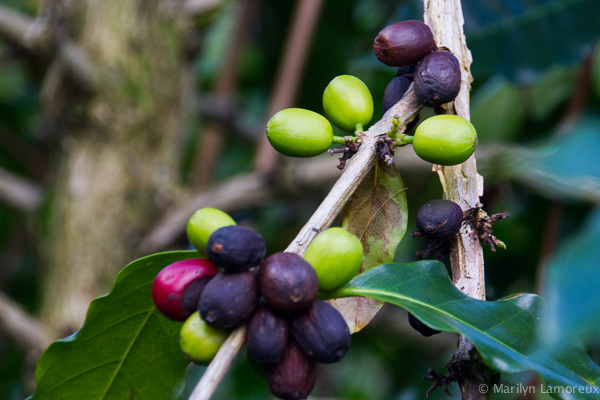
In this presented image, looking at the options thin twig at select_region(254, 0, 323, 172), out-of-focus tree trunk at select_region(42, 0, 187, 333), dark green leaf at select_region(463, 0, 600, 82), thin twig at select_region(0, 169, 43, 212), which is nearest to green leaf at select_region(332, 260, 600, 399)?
dark green leaf at select_region(463, 0, 600, 82)

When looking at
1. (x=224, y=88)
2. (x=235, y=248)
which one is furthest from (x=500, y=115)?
(x=235, y=248)

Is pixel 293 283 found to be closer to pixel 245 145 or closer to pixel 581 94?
pixel 581 94

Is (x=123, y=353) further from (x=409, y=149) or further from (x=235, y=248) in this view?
(x=409, y=149)

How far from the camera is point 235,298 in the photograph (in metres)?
0.58

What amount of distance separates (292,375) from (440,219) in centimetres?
26

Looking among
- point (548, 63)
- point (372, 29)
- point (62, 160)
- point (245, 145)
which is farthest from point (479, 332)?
point (245, 145)

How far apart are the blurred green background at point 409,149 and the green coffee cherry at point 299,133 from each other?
1.03 feet

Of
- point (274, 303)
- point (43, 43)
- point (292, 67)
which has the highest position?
point (43, 43)

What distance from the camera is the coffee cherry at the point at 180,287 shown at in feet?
2.15

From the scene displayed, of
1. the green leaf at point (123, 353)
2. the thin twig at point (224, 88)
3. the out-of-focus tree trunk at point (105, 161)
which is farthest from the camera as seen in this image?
the thin twig at point (224, 88)

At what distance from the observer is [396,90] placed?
2.61ft

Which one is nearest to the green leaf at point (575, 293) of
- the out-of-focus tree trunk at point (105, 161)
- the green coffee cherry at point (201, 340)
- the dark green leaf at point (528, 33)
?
the green coffee cherry at point (201, 340)

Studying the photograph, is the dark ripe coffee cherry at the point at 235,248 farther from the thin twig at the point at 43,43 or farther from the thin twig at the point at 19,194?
the thin twig at the point at 19,194

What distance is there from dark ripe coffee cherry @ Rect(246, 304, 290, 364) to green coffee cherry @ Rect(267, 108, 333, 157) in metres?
0.22
